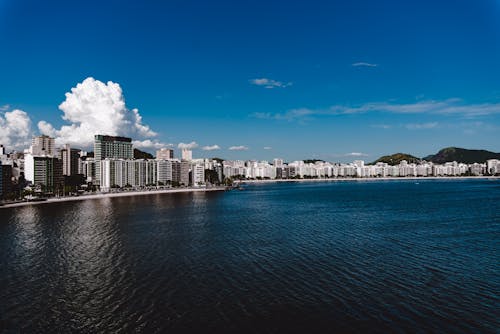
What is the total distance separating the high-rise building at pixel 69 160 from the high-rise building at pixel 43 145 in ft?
45.2

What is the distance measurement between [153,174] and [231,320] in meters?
123

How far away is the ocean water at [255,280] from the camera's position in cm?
1355

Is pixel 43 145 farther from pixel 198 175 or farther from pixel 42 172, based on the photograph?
A: pixel 198 175

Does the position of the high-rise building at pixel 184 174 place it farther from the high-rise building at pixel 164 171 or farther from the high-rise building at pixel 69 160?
the high-rise building at pixel 69 160

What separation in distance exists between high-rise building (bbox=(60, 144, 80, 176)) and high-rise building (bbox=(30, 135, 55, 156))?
1379 centimetres

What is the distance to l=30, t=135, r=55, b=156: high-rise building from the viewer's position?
482 ft

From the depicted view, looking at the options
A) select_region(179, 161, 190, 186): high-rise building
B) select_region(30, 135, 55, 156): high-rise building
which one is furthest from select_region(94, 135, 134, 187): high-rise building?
select_region(179, 161, 190, 186): high-rise building

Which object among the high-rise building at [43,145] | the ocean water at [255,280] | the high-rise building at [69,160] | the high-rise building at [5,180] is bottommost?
the ocean water at [255,280]

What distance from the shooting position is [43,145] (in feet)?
494

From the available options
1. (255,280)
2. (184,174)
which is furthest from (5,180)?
(255,280)

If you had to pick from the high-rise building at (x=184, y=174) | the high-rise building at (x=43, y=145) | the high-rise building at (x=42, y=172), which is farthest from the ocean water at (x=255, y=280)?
the high-rise building at (x=43, y=145)

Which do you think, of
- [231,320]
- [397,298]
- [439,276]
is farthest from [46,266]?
[439,276]

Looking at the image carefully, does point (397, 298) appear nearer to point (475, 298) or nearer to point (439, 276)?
point (475, 298)

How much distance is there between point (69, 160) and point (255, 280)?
460 ft
